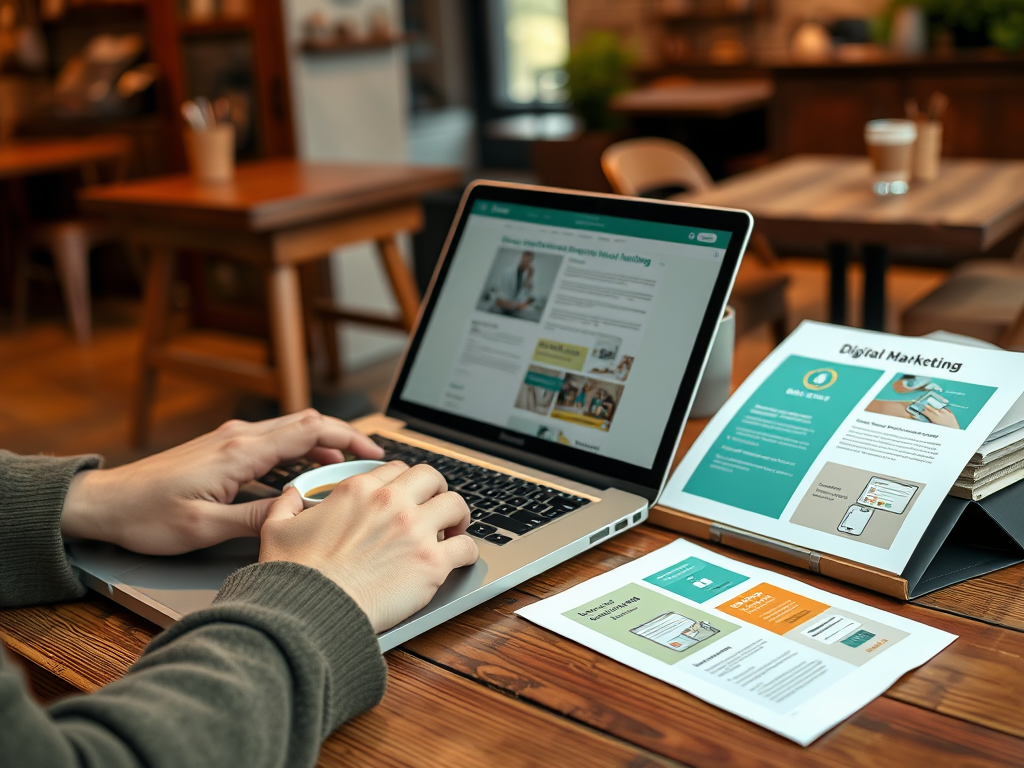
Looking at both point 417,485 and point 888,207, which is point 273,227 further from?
point 417,485

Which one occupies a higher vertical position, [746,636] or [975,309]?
[746,636]

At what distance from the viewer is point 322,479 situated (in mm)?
715

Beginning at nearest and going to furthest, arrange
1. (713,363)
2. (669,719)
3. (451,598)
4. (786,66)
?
(669,719) < (451,598) < (713,363) < (786,66)

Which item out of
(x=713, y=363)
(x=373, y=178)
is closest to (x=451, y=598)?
(x=713, y=363)

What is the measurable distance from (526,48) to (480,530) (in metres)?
6.70

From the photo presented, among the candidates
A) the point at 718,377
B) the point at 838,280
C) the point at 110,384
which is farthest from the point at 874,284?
the point at 110,384

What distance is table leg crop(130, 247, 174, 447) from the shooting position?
8.73 ft

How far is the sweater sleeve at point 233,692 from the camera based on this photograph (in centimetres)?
44

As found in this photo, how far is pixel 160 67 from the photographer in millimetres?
3916

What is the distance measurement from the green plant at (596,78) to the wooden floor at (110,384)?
1388 mm

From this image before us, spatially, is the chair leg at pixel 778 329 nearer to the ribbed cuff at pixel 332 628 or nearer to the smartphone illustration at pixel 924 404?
the smartphone illustration at pixel 924 404

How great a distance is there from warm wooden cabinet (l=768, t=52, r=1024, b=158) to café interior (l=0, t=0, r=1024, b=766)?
0.01 m

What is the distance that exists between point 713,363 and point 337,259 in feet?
9.39

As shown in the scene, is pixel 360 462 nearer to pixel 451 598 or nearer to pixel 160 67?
pixel 451 598
